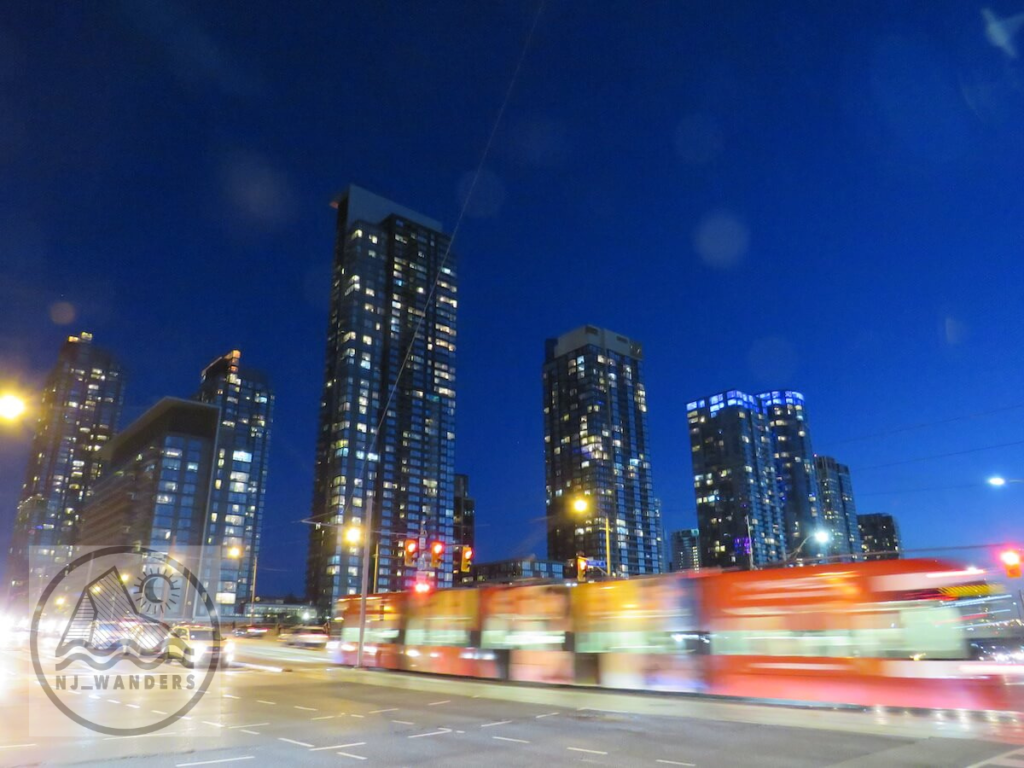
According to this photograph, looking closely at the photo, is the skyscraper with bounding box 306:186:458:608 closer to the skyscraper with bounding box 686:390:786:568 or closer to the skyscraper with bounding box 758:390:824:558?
the skyscraper with bounding box 686:390:786:568

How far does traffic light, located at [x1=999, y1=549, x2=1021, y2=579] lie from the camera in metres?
21.7

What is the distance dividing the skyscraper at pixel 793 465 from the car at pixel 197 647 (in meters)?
138

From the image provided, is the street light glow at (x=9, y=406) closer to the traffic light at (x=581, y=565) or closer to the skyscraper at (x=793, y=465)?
the traffic light at (x=581, y=565)

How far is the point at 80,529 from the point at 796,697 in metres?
219

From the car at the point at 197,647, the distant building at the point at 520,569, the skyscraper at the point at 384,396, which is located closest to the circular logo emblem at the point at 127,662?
the car at the point at 197,647

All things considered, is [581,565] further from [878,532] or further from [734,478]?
[878,532]

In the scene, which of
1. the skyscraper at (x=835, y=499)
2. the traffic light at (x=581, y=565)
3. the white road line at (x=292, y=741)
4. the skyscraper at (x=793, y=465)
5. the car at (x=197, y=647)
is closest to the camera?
the white road line at (x=292, y=741)

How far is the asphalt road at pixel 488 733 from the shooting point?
10758 mm

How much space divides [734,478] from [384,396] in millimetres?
88006

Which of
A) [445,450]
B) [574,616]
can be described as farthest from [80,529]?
[574,616]

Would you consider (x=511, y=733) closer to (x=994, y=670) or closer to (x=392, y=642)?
(x=994, y=670)

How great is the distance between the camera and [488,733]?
44.7 feet

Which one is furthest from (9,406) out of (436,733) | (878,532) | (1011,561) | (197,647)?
(878,532)

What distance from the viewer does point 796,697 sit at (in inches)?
666
